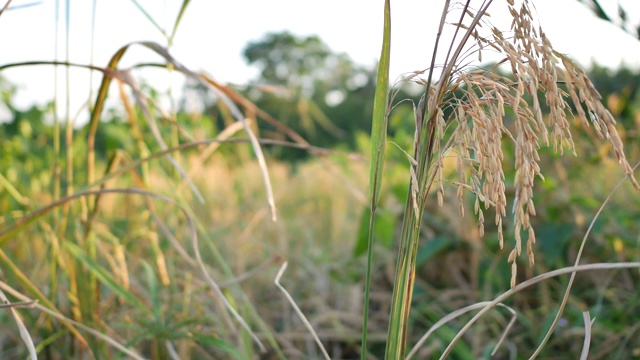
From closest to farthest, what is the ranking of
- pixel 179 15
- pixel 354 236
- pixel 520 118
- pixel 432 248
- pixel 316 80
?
pixel 520 118 → pixel 179 15 → pixel 432 248 → pixel 354 236 → pixel 316 80

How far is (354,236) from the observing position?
272 centimetres

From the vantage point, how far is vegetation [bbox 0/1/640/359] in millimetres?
533

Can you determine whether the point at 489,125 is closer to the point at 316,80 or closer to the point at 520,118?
the point at 520,118

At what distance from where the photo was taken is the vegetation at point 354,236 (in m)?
0.53

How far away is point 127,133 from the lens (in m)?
3.18

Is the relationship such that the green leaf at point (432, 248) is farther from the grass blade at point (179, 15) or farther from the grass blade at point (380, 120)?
the grass blade at point (380, 120)

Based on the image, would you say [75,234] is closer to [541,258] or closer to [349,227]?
[541,258]

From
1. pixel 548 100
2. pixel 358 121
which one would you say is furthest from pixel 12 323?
pixel 358 121

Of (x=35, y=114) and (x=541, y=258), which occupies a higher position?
(x=35, y=114)

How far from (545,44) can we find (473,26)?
0.20 feet

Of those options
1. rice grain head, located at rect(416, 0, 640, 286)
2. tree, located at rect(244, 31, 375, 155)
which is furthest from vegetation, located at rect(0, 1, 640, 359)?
tree, located at rect(244, 31, 375, 155)

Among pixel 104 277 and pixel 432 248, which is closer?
pixel 104 277

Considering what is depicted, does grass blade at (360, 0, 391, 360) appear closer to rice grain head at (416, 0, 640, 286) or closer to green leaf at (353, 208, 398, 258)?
rice grain head at (416, 0, 640, 286)

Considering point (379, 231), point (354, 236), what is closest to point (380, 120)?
point (379, 231)
